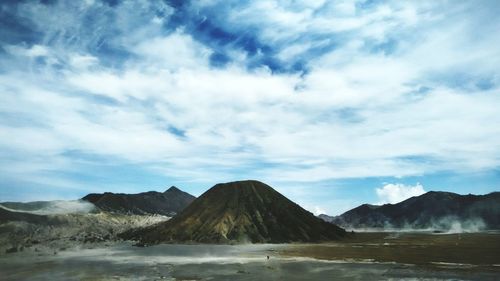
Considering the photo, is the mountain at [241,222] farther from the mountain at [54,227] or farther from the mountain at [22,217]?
the mountain at [22,217]

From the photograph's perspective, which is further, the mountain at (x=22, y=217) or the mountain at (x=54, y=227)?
the mountain at (x=22, y=217)

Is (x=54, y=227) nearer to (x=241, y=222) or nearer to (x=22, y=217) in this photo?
(x=22, y=217)

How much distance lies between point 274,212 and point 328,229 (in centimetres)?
1937

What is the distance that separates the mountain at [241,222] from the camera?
132 metres

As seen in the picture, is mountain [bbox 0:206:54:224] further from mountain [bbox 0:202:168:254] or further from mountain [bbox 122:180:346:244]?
mountain [bbox 122:180:346:244]

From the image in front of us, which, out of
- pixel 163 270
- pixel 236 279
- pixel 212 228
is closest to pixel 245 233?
pixel 212 228

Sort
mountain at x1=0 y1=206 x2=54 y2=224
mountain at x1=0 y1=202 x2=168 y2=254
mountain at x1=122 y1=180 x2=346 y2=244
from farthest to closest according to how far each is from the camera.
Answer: mountain at x1=0 y1=206 x2=54 y2=224 → mountain at x1=0 y1=202 x2=168 y2=254 → mountain at x1=122 y1=180 x2=346 y2=244

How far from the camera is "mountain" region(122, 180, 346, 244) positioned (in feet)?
433

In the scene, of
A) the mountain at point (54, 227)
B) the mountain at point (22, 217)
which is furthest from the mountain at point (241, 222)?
the mountain at point (22, 217)

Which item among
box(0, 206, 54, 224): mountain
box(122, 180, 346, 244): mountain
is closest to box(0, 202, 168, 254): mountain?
box(0, 206, 54, 224): mountain

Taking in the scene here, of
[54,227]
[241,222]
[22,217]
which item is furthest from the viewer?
[22,217]

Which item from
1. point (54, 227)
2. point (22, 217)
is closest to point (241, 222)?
point (54, 227)

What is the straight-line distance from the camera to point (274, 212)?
14625 centimetres

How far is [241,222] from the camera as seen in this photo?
13712cm
